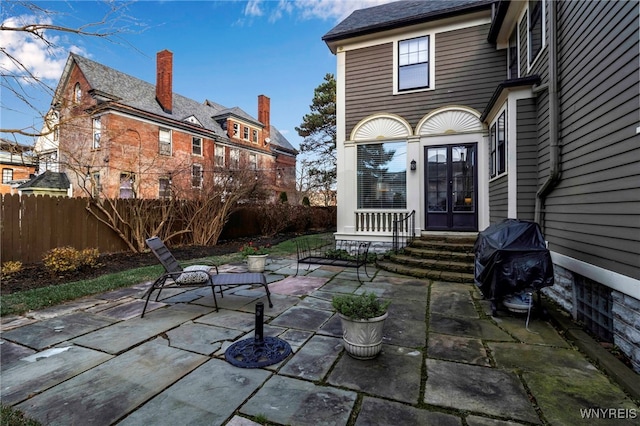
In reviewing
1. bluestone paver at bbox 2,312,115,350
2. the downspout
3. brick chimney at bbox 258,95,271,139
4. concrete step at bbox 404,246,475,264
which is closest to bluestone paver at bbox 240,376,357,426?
bluestone paver at bbox 2,312,115,350

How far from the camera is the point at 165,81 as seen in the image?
18.7 m

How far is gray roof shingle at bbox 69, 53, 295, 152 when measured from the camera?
16266mm

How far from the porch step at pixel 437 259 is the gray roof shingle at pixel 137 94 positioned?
49.6ft

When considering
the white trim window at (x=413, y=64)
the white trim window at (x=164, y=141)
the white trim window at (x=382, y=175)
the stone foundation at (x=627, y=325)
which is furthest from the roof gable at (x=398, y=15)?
the white trim window at (x=164, y=141)

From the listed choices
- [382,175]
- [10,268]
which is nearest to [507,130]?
[382,175]

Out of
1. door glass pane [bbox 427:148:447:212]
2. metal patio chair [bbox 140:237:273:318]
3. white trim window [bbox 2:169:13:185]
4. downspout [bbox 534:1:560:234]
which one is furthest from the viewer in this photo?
white trim window [bbox 2:169:13:185]

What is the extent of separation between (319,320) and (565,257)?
3.54 m

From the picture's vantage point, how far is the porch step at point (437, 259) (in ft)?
19.4

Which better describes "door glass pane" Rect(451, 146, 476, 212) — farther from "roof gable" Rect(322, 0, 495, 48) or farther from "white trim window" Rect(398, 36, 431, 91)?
"roof gable" Rect(322, 0, 495, 48)

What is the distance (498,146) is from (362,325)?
5.59 metres

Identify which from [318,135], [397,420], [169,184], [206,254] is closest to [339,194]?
[206,254]

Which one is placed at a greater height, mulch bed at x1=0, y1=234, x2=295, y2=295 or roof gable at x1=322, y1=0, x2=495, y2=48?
roof gable at x1=322, y1=0, x2=495, y2=48

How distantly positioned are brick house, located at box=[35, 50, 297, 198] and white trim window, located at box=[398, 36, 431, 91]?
6.81m

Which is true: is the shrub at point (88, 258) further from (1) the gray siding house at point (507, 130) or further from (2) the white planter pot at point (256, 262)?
(1) the gray siding house at point (507, 130)
